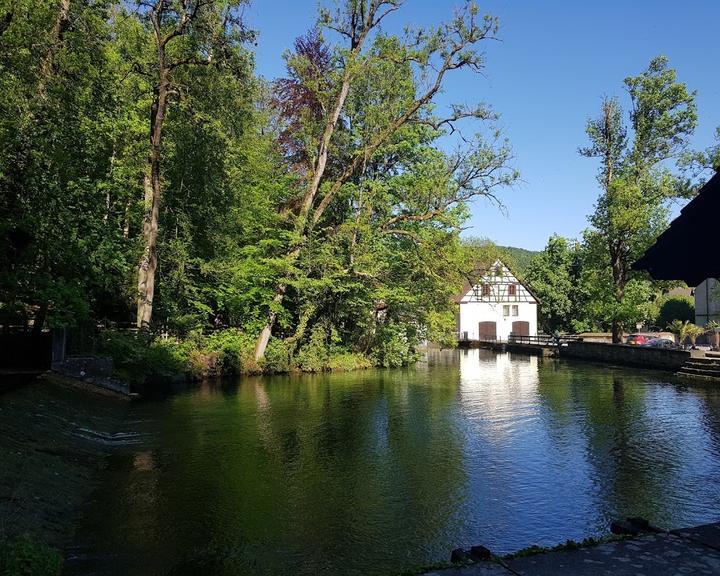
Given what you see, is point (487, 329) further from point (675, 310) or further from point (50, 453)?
point (50, 453)

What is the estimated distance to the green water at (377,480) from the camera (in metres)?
8.01

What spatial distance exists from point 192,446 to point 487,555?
1015 centimetres

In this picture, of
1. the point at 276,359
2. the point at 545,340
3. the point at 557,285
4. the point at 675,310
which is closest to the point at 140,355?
the point at 276,359

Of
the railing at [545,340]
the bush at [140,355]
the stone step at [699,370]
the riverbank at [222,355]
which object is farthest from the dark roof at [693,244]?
the railing at [545,340]

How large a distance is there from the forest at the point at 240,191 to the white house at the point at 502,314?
2630 cm

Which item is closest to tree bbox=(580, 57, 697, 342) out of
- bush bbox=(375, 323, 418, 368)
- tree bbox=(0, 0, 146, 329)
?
bush bbox=(375, 323, 418, 368)

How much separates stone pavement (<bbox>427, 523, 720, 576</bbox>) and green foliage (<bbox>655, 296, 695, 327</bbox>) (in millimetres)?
63670

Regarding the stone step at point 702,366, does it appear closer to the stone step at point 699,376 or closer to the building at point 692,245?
the stone step at point 699,376

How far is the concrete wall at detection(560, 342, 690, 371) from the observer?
32.4 m

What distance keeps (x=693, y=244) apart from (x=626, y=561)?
3132 mm

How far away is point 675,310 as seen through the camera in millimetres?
63719

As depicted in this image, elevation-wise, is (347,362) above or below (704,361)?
below

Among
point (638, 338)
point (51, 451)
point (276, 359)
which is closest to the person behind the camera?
point (51, 451)

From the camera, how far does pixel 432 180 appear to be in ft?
116
